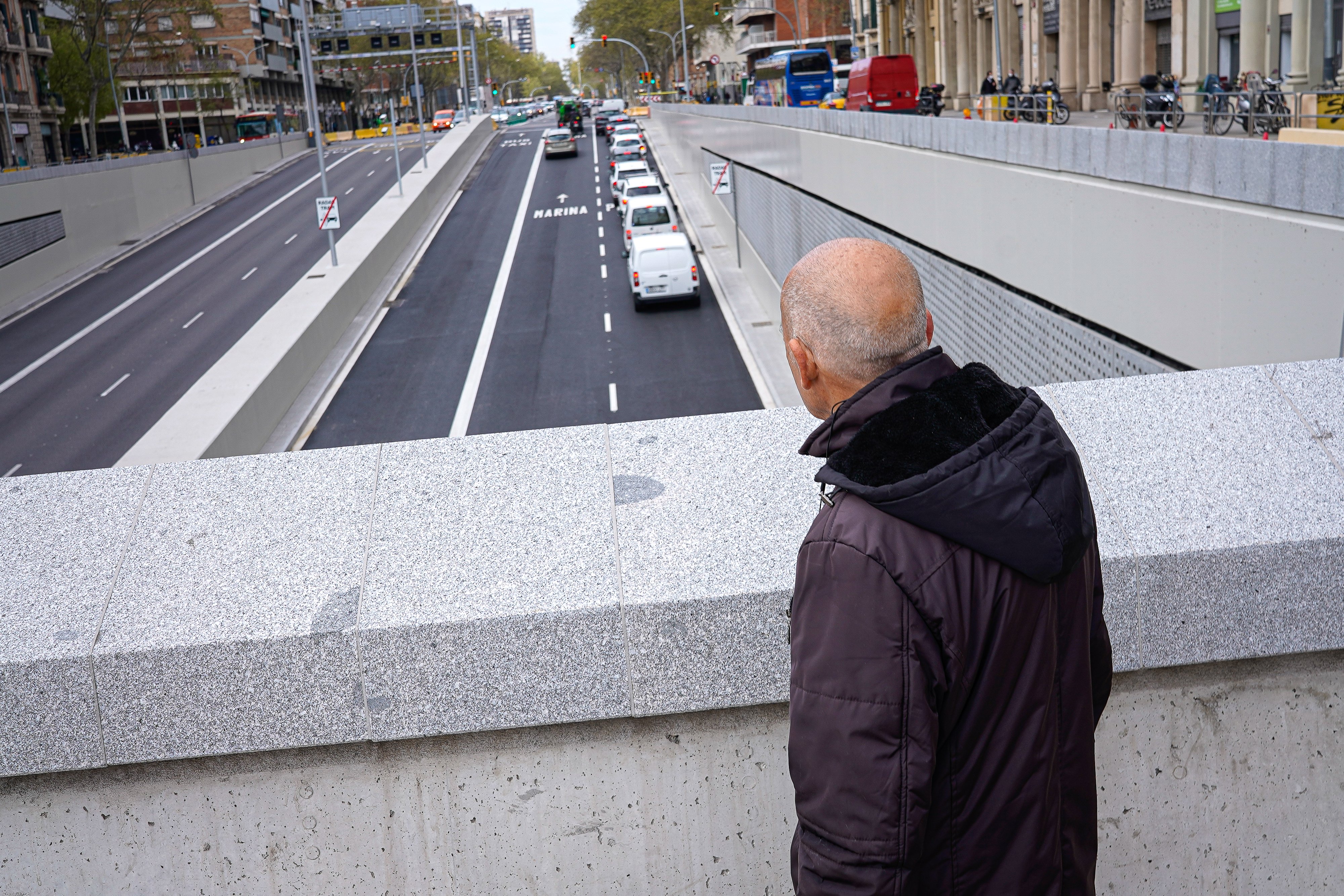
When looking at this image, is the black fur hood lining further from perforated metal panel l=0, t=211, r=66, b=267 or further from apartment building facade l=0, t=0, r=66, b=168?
apartment building facade l=0, t=0, r=66, b=168

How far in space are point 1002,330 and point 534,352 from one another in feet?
49.9

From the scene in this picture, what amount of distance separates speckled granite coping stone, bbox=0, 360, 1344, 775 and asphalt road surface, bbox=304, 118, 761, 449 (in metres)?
12.3

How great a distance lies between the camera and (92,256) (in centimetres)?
4256

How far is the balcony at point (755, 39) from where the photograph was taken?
115250 mm

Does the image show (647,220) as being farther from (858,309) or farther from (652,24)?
(652,24)

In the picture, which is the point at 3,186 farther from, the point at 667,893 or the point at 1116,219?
the point at 667,893

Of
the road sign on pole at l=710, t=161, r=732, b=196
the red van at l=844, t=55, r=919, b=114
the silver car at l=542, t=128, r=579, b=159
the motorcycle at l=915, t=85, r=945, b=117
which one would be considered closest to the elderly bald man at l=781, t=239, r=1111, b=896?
the motorcycle at l=915, t=85, r=945, b=117

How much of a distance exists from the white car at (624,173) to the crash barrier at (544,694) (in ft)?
150

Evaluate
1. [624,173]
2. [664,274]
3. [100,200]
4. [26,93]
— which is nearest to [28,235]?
[100,200]

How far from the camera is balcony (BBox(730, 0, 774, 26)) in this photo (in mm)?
111188

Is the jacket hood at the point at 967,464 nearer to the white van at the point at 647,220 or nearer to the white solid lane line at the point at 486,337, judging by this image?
the white solid lane line at the point at 486,337

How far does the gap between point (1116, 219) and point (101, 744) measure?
30.5ft

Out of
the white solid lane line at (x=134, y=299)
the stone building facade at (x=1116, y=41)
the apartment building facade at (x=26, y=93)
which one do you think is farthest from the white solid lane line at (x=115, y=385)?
the apartment building facade at (x=26, y=93)

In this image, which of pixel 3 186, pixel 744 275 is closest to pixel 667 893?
pixel 744 275
